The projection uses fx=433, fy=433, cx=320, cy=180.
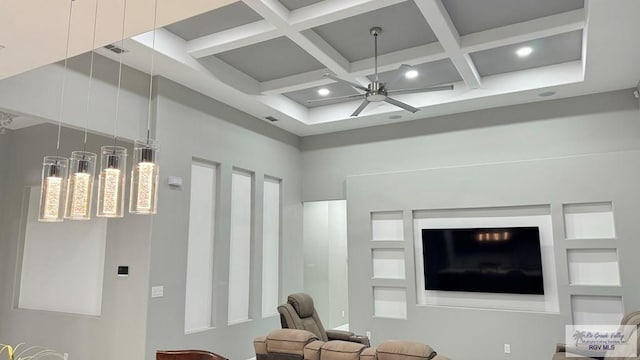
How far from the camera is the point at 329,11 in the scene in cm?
376

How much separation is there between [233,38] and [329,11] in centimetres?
108

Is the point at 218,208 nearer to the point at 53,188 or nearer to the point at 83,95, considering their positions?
the point at 83,95

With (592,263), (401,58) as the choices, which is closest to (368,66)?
(401,58)

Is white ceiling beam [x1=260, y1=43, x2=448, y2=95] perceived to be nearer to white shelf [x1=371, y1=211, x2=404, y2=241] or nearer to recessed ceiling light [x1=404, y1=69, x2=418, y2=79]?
recessed ceiling light [x1=404, y1=69, x2=418, y2=79]

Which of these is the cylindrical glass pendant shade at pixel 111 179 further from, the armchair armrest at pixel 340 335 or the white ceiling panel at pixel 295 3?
the armchair armrest at pixel 340 335

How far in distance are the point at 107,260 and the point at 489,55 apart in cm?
490

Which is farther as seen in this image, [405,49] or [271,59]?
[271,59]

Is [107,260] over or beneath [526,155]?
beneath

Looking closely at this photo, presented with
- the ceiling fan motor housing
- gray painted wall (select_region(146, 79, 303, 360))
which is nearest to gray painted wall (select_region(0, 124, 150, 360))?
gray painted wall (select_region(146, 79, 303, 360))

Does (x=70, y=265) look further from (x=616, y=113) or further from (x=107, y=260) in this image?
(x=616, y=113)

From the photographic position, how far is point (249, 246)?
6.09m

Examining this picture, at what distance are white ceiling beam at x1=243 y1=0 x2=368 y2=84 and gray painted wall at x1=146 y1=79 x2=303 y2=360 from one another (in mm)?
1657

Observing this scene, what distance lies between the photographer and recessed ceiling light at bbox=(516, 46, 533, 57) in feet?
16.0

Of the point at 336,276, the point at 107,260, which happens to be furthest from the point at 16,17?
the point at 336,276
